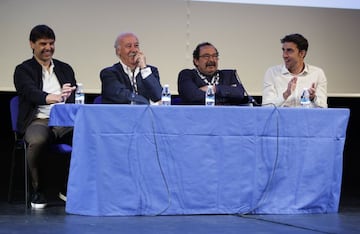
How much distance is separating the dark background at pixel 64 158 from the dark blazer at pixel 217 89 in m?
1.25

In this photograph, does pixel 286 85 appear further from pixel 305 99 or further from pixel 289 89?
pixel 305 99

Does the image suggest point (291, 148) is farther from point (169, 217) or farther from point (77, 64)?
point (77, 64)

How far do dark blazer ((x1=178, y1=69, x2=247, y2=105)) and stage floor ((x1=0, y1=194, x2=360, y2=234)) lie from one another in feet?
2.91

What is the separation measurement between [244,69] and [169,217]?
2.48m

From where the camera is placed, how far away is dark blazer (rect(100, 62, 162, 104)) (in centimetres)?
482

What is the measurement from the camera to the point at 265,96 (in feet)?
17.2

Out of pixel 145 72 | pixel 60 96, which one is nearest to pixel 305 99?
pixel 145 72

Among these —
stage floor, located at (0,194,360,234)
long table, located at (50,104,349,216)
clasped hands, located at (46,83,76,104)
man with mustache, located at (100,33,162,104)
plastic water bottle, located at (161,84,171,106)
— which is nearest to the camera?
stage floor, located at (0,194,360,234)

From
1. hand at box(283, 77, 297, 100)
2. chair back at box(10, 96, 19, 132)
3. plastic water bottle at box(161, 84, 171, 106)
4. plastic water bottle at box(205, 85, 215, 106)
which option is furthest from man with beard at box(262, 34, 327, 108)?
chair back at box(10, 96, 19, 132)

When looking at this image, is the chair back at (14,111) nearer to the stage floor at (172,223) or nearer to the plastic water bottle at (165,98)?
the stage floor at (172,223)

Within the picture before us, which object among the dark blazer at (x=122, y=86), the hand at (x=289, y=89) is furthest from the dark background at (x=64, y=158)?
the dark blazer at (x=122, y=86)

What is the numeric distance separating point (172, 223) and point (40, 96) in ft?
→ 4.11

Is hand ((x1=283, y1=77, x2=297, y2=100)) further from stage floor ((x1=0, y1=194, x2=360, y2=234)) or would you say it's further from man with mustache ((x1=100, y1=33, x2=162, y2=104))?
stage floor ((x1=0, y1=194, x2=360, y2=234))

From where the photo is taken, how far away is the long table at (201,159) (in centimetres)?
418
